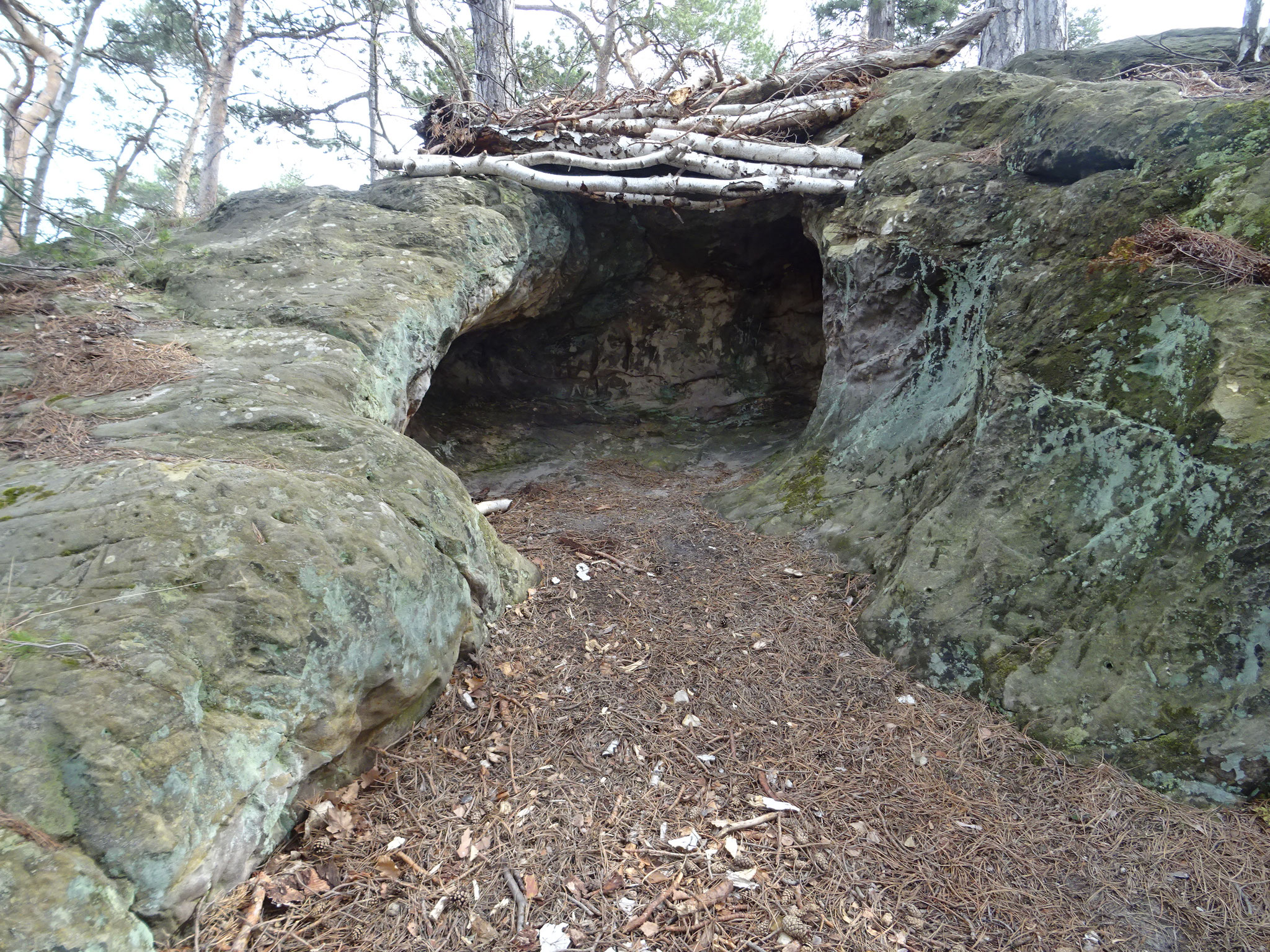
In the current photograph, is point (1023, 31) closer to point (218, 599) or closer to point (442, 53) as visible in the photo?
point (442, 53)

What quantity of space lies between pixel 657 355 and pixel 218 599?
6.82 meters

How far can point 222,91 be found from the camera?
12.6 meters

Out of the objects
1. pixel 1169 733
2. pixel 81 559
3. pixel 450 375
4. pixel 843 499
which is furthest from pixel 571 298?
pixel 1169 733

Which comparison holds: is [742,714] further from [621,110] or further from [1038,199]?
[621,110]

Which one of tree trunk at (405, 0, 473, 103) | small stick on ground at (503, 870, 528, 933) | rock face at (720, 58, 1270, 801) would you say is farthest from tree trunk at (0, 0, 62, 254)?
rock face at (720, 58, 1270, 801)

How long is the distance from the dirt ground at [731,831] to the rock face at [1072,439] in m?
0.36

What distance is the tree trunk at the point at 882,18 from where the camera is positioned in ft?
33.5

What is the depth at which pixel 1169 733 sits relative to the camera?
284cm

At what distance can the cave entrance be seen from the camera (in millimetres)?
7746

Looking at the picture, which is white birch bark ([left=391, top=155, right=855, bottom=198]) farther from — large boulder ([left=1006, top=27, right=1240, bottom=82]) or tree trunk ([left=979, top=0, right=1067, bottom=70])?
tree trunk ([left=979, top=0, right=1067, bottom=70])

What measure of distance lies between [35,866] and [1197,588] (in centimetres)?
426

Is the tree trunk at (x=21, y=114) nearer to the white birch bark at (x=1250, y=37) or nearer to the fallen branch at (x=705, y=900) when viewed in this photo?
the fallen branch at (x=705, y=900)

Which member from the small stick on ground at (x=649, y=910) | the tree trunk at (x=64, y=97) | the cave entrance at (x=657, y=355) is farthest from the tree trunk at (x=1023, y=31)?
the tree trunk at (x=64, y=97)

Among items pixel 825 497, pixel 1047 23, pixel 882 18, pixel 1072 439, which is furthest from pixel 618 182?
pixel 882 18
